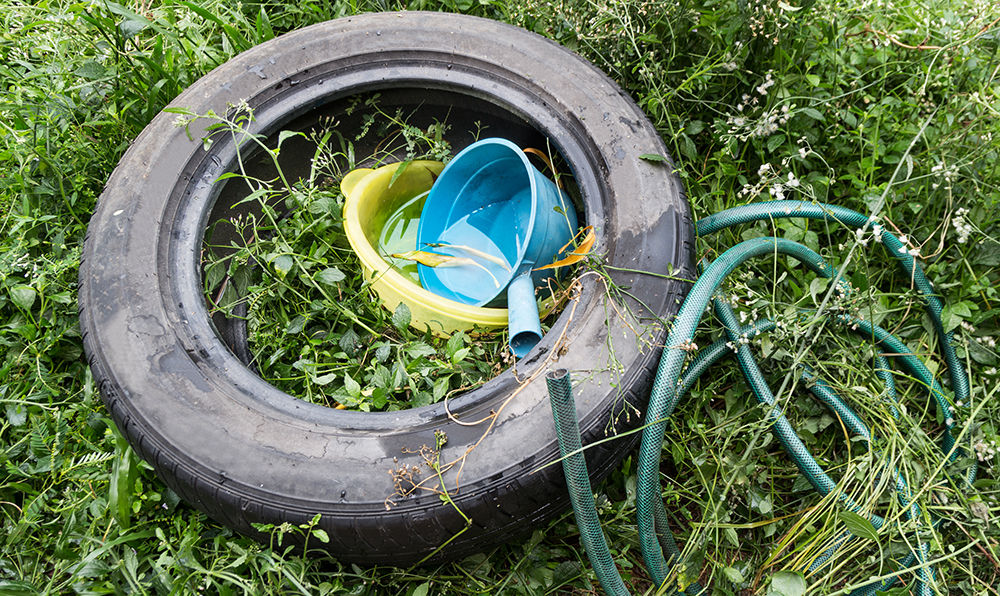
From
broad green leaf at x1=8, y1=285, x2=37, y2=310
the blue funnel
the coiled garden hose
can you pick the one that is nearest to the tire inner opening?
the blue funnel

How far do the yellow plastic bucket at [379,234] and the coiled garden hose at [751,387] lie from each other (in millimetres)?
552

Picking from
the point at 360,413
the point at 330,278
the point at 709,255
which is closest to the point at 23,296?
the point at 330,278

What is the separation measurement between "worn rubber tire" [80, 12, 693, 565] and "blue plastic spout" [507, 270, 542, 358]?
0.10 m

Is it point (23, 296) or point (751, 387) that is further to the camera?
point (23, 296)

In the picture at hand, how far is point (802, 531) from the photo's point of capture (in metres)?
1.73

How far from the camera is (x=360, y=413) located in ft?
5.51

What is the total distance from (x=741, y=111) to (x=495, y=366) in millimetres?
1194

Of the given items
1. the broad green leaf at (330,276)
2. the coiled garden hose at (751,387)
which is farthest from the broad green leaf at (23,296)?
the coiled garden hose at (751,387)

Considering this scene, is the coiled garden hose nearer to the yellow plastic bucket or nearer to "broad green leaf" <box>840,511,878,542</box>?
"broad green leaf" <box>840,511,878,542</box>

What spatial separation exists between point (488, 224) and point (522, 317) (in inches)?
25.2

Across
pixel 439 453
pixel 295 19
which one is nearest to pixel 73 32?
pixel 295 19

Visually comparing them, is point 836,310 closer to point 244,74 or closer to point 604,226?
point 604,226

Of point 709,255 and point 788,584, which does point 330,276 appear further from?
point 788,584

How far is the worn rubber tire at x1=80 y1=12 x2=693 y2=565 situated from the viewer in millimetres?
1551
